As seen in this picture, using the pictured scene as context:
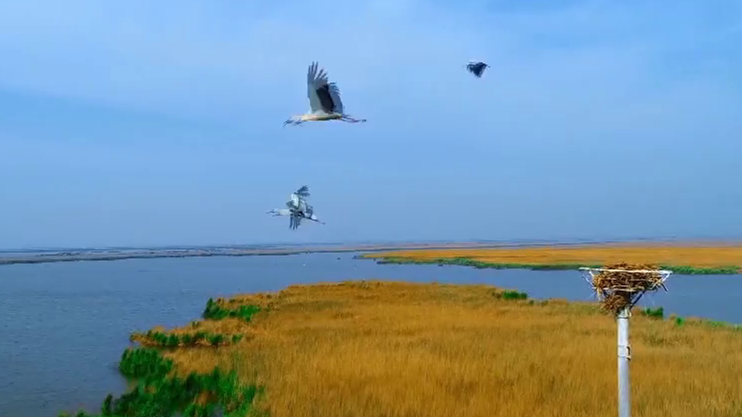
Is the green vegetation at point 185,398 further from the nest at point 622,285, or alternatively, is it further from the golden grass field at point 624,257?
the golden grass field at point 624,257

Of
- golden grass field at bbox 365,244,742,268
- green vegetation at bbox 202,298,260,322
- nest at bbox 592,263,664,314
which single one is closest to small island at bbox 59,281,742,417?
green vegetation at bbox 202,298,260,322

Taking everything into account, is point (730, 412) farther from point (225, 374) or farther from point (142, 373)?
point (142, 373)

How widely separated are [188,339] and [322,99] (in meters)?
13.7

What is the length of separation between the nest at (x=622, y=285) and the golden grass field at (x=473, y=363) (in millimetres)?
3658

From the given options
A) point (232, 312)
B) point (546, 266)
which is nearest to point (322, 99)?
point (232, 312)

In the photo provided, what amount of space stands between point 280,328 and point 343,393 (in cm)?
1014

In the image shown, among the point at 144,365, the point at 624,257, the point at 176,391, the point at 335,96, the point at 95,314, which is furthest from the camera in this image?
the point at 624,257

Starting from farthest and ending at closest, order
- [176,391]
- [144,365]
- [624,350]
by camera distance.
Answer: [144,365], [176,391], [624,350]

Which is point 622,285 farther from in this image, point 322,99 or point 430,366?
point 430,366

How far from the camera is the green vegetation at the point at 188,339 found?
60.3 ft

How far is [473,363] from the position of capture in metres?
12.2

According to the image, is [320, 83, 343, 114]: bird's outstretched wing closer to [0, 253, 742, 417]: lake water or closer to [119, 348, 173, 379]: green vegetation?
[0, 253, 742, 417]: lake water

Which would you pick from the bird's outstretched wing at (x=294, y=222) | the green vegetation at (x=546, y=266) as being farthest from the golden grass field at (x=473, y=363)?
the green vegetation at (x=546, y=266)

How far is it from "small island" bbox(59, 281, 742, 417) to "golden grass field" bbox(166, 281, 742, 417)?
0.09ft
